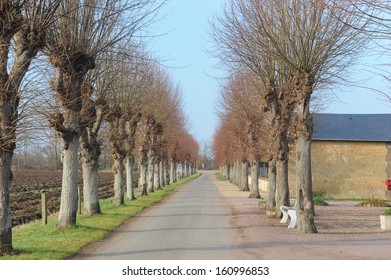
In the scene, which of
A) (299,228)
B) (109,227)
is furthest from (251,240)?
(109,227)

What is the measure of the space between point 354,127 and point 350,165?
4.02 metres

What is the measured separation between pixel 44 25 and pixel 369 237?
10.9 m

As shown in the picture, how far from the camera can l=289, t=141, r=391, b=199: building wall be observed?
140 ft

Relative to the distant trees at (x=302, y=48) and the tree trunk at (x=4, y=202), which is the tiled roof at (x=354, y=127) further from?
the tree trunk at (x=4, y=202)

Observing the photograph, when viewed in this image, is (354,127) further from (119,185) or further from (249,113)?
(119,185)

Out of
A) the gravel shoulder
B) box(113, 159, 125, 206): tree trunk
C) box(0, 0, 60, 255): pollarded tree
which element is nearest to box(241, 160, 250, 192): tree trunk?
box(113, 159, 125, 206): tree trunk

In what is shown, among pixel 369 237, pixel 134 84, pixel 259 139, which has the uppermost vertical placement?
pixel 134 84

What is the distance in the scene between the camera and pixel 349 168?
4312 cm

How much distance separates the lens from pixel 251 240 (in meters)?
14.8

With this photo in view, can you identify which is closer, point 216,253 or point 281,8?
point 216,253

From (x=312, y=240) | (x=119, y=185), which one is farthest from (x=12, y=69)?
(x=119, y=185)

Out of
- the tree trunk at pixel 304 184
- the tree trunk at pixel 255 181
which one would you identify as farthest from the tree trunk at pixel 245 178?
the tree trunk at pixel 304 184

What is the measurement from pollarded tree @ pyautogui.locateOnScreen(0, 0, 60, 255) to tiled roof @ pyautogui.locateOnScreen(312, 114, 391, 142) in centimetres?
3259
